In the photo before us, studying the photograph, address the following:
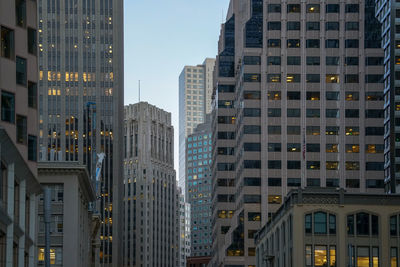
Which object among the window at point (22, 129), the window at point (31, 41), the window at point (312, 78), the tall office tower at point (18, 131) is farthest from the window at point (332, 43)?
the window at point (22, 129)

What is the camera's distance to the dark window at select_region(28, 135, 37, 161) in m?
53.3

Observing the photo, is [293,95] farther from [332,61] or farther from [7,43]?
[7,43]

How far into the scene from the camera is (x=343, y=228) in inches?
3334

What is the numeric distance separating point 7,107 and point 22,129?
3.65 m

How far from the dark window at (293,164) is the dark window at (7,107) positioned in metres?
108

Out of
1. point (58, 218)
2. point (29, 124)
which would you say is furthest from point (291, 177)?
point (29, 124)

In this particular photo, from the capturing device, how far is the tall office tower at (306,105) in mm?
152000

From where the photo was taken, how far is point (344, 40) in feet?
510

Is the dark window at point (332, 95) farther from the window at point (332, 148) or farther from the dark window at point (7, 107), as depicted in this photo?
the dark window at point (7, 107)

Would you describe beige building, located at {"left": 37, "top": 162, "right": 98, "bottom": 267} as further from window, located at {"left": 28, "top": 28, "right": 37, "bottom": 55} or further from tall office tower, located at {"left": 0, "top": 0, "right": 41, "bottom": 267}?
window, located at {"left": 28, "top": 28, "right": 37, "bottom": 55}

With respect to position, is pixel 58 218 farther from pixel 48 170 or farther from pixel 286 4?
pixel 286 4

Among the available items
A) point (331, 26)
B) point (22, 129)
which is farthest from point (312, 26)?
point (22, 129)

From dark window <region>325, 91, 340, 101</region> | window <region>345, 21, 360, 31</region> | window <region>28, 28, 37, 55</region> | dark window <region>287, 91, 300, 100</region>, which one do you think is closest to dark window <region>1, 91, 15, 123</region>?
window <region>28, 28, 37, 55</region>

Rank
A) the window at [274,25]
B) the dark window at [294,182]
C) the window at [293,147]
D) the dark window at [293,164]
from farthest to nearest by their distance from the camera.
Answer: the window at [274,25] < the window at [293,147] < the dark window at [293,164] < the dark window at [294,182]
